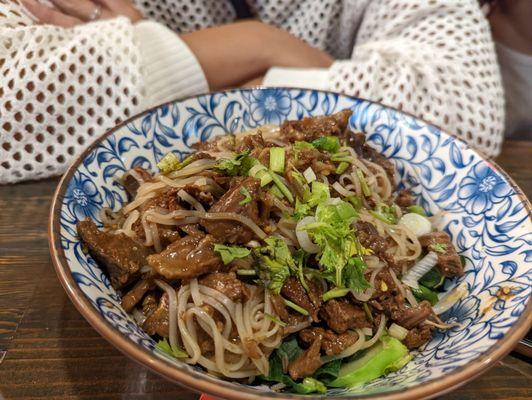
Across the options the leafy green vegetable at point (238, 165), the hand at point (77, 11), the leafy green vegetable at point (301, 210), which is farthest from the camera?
the hand at point (77, 11)

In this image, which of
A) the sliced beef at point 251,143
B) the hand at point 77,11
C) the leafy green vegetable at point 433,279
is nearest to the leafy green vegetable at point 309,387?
the leafy green vegetable at point 433,279

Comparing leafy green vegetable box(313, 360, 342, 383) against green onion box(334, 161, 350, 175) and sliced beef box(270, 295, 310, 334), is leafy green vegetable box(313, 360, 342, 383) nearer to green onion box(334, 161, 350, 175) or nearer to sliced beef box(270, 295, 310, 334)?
sliced beef box(270, 295, 310, 334)

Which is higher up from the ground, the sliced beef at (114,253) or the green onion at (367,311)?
the sliced beef at (114,253)

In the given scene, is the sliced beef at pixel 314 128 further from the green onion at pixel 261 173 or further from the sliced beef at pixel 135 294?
the sliced beef at pixel 135 294

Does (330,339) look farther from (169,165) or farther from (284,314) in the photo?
(169,165)

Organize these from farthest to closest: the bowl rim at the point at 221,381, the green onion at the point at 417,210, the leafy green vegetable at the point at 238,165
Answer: the green onion at the point at 417,210 < the leafy green vegetable at the point at 238,165 < the bowl rim at the point at 221,381

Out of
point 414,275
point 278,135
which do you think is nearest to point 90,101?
point 278,135

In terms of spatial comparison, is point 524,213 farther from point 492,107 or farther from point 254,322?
point 492,107
